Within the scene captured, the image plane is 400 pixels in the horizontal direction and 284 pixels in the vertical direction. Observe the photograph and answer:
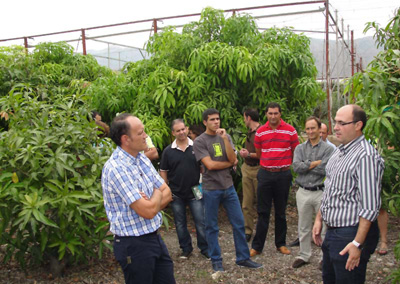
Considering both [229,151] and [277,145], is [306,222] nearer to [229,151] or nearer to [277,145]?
[277,145]

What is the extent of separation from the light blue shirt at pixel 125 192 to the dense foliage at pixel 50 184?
1289 mm

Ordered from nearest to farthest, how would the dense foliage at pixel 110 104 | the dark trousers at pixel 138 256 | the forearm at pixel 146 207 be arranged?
the forearm at pixel 146 207 < the dark trousers at pixel 138 256 < the dense foliage at pixel 110 104

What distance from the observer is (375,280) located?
480 cm

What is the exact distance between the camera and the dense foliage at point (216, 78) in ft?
23.7

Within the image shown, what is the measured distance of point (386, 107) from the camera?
3.24 metres

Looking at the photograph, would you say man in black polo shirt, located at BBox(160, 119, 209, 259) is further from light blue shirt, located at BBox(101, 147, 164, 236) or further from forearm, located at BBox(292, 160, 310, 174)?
light blue shirt, located at BBox(101, 147, 164, 236)

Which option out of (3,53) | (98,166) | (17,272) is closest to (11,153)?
(98,166)

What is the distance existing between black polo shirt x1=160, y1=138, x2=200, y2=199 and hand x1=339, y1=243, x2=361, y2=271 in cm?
297

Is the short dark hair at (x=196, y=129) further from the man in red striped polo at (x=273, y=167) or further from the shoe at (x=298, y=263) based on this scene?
the shoe at (x=298, y=263)

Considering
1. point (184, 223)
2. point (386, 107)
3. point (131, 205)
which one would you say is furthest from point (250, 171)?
point (131, 205)

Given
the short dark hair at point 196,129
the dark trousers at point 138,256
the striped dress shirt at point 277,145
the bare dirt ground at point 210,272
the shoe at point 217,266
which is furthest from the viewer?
the short dark hair at point 196,129

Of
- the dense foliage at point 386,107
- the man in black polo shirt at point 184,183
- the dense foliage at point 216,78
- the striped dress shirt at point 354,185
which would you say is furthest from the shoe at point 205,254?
the striped dress shirt at point 354,185

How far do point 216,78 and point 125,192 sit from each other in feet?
16.0

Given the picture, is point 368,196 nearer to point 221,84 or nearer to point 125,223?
point 125,223
